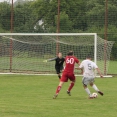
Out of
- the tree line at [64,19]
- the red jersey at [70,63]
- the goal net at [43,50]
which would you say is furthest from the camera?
the tree line at [64,19]

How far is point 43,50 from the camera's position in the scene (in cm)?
3130

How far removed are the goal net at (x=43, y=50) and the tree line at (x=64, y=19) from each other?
7.13 ft

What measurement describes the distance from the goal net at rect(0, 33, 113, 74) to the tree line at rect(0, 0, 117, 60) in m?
2.17

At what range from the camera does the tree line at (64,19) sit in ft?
111

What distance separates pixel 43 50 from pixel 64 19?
3.77m

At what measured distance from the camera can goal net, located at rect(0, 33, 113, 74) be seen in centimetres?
3061

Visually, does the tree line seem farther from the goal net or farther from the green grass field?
the green grass field

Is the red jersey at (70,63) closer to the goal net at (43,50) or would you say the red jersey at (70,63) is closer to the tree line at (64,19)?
the goal net at (43,50)

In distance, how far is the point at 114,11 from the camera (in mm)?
33500

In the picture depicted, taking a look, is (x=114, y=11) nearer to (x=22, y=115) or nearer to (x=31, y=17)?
(x=31, y=17)

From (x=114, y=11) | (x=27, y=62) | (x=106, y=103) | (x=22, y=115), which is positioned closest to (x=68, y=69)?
(x=106, y=103)

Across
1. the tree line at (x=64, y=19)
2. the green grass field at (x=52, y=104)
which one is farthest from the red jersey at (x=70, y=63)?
the tree line at (x=64, y=19)

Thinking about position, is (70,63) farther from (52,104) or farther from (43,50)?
(43,50)

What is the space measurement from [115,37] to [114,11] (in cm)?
212
